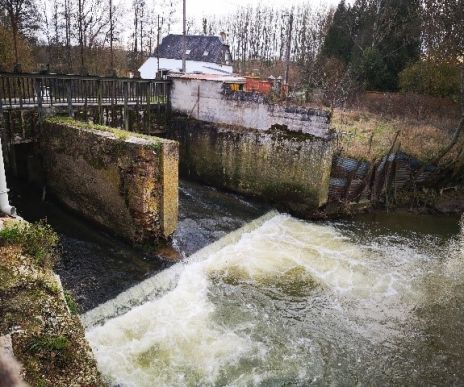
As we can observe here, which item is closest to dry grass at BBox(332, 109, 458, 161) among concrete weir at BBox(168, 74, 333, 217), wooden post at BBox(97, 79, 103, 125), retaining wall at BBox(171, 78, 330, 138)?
retaining wall at BBox(171, 78, 330, 138)

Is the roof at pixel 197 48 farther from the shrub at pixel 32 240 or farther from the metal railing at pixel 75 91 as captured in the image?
the shrub at pixel 32 240

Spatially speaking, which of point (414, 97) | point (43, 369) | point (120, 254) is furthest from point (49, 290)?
point (414, 97)

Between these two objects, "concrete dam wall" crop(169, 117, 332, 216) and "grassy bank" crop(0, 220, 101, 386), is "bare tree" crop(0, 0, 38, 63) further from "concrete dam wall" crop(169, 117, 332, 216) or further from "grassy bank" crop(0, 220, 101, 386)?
"grassy bank" crop(0, 220, 101, 386)

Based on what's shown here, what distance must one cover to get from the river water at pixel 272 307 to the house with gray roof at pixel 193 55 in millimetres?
27426

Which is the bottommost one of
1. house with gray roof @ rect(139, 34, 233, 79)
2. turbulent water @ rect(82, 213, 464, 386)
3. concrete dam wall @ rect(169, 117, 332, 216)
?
turbulent water @ rect(82, 213, 464, 386)

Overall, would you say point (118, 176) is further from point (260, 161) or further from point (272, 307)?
point (260, 161)

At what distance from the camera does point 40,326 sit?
3.14 m

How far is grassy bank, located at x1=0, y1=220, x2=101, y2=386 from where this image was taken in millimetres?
2869

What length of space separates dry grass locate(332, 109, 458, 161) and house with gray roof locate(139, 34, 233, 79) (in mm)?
18101

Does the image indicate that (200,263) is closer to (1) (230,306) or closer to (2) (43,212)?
(1) (230,306)

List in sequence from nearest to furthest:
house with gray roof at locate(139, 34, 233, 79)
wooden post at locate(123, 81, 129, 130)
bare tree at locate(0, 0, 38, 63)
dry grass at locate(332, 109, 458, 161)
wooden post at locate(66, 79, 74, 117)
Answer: wooden post at locate(66, 79, 74, 117) → wooden post at locate(123, 81, 129, 130) → dry grass at locate(332, 109, 458, 161) → bare tree at locate(0, 0, 38, 63) → house with gray roof at locate(139, 34, 233, 79)

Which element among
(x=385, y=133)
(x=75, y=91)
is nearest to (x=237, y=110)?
(x=75, y=91)

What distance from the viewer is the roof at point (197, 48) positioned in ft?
117

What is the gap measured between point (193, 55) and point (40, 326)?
36078 mm
